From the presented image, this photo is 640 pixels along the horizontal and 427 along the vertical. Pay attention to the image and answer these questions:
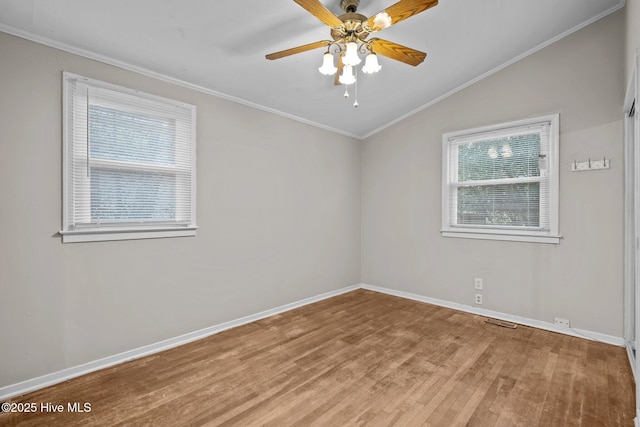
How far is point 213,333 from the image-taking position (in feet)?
10.2

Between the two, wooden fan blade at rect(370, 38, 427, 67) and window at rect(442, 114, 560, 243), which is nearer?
wooden fan blade at rect(370, 38, 427, 67)

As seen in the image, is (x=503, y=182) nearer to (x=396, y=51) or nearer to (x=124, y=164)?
(x=396, y=51)

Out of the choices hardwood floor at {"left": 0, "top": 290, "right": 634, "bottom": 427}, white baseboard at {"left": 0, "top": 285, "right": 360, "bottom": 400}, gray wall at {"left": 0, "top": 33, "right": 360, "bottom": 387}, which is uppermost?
gray wall at {"left": 0, "top": 33, "right": 360, "bottom": 387}

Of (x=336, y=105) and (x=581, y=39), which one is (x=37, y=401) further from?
(x=581, y=39)

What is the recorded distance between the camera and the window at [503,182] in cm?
323

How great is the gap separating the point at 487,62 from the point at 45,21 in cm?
384

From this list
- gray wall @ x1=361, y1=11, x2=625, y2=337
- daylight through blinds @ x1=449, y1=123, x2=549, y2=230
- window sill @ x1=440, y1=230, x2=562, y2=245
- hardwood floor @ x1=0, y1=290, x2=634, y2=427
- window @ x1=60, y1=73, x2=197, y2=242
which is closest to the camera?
hardwood floor @ x1=0, y1=290, x2=634, y2=427

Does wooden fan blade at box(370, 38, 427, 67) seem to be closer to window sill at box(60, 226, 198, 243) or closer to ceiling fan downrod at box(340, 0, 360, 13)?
ceiling fan downrod at box(340, 0, 360, 13)

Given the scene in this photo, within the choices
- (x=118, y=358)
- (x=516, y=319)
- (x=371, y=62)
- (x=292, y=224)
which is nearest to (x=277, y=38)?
(x=371, y=62)

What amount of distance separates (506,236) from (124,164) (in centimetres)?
385

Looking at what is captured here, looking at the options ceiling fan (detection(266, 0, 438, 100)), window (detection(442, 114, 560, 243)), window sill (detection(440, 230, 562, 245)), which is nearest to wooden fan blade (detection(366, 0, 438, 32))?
ceiling fan (detection(266, 0, 438, 100))

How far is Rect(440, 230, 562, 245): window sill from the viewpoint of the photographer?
3191 mm

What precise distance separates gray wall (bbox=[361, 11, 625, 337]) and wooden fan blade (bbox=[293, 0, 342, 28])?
8.17 ft

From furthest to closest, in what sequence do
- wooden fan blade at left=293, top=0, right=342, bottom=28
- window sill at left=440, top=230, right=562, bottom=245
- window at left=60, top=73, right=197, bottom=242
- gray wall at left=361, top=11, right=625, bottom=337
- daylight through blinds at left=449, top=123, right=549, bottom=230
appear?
1. daylight through blinds at left=449, top=123, right=549, bottom=230
2. window sill at left=440, top=230, right=562, bottom=245
3. gray wall at left=361, top=11, right=625, bottom=337
4. window at left=60, top=73, right=197, bottom=242
5. wooden fan blade at left=293, top=0, right=342, bottom=28
